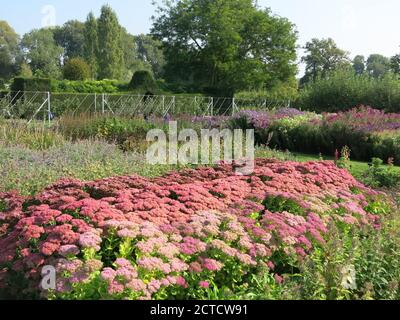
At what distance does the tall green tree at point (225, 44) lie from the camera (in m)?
33.8

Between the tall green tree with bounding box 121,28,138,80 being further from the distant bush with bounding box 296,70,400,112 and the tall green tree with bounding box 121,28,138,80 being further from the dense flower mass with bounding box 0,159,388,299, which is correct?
the dense flower mass with bounding box 0,159,388,299

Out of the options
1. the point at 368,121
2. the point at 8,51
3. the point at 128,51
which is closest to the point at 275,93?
the point at 368,121

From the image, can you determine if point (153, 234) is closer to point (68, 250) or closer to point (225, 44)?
point (68, 250)

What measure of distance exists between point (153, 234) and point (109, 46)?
50506mm

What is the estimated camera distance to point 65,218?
396 cm

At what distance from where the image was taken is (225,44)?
34.0 meters

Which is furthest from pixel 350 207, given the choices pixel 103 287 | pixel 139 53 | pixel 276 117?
pixel 139 53

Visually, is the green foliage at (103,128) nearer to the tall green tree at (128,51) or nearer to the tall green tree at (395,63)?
the tall green tree at (395,63)

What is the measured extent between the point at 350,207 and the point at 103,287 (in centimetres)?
337

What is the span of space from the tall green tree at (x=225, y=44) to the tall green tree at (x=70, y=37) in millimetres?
40095

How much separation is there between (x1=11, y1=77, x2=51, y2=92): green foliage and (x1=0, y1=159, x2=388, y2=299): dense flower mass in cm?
2073

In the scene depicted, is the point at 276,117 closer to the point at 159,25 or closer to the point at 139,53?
the point at 159,25

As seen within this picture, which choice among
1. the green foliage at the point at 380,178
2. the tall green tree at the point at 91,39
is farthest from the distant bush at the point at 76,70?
the green foliage at the point at 380,178

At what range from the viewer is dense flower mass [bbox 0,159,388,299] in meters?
3.45
